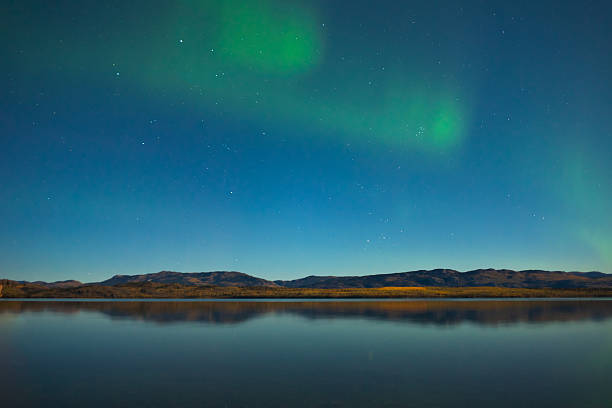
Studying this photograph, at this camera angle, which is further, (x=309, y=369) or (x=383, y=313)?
(x=383, y=313)

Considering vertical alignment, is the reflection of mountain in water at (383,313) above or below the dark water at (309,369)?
below

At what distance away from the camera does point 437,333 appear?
136 ft

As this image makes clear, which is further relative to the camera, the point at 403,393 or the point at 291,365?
the point at 291,365

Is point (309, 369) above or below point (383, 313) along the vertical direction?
above

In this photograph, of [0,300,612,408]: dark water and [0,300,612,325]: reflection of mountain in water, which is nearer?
[0,300,612,408]: dark water

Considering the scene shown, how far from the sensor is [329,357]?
2778 centimetres

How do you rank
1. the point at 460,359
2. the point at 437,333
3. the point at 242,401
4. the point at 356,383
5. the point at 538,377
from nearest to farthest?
the point at 242,401
the point at 356,383
the point at 538,377
the point at 460,359
the point at 437,333

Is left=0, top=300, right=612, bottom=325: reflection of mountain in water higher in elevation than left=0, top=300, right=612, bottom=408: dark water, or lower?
lower

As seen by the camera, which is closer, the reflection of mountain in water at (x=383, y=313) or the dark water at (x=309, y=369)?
the dark water at (x=309, y=369)

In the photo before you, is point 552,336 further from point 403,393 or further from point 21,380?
point 21,380

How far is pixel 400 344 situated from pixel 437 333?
9.67 m

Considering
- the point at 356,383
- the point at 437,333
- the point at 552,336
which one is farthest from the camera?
the point at 437,333

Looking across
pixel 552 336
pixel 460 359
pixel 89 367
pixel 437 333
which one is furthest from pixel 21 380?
pixel 552 336

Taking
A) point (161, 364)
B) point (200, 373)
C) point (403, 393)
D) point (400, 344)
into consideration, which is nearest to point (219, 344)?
point (161, 364)
